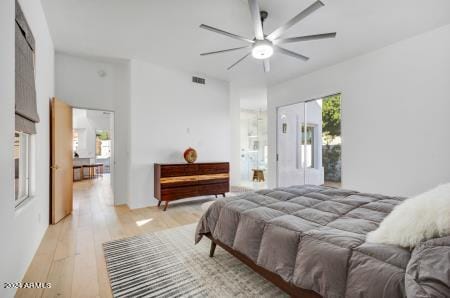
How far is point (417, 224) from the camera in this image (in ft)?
3.57

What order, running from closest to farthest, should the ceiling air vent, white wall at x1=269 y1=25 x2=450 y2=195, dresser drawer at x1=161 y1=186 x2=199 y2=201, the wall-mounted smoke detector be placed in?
white wall at x1=269 y1=25 x2=450 y2=195, dresser drawer at x1=161 y1=186 x2=199 y2=201, the wall-mounted smoke detector, the ceiling air vent

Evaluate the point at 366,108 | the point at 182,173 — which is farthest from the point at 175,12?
the point at 366,108

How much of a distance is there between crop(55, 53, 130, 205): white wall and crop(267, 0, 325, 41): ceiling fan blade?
10.3 ft

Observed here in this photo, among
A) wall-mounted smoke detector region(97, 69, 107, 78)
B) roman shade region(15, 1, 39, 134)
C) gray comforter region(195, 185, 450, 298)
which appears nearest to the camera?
gray comforter region(195, 185, 450, 298)

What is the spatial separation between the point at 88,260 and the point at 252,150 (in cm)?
725

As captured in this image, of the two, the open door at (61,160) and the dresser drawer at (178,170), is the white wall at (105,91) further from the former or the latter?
the dresser drawer at (178,170)

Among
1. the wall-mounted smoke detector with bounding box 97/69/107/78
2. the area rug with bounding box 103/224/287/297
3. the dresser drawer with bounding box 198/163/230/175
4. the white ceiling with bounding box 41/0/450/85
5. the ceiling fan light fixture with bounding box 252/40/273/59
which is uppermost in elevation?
the white ceiling with bounding box 41/0/450/85

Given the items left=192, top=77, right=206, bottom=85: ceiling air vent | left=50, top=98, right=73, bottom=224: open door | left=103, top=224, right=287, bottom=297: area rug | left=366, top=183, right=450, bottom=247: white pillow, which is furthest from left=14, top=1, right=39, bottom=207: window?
left=192, top=77, right=206, bottom=85: ceiling air vent

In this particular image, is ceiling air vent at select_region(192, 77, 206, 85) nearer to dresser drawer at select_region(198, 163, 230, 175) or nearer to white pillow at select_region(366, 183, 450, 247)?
dresser drawer at select_region(198, 163, 230, 175)

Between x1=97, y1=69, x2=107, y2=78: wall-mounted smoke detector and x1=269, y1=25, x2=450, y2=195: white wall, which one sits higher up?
x1=97, y1=69, x2=107, y2=78: wall-mounted smoke detector

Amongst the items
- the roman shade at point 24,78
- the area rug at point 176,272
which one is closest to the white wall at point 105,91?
the roman shade at point 24,78

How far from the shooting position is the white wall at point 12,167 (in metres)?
1.50

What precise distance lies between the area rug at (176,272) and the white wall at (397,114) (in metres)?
2.84

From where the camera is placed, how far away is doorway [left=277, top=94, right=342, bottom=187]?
5.45 m
